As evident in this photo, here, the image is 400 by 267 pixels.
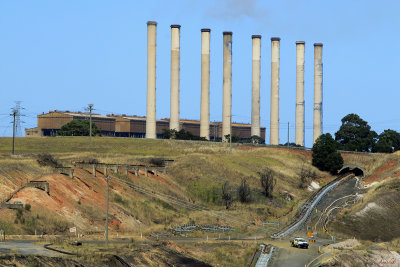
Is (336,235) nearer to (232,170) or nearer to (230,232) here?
(230,232)

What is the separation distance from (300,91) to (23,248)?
127258mm

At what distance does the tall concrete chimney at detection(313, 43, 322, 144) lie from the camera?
176 m

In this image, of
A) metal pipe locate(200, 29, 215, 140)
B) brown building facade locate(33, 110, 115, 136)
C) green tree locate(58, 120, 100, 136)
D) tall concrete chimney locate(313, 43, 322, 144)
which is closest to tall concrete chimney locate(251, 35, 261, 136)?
metal pipe locate(200, 29, 215, 140)

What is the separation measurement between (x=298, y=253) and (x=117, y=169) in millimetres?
36497

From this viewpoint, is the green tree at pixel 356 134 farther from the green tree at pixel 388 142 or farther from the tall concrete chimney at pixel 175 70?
the tall concrete chimney at pixel 175 70

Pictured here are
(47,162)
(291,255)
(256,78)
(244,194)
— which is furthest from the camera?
(256,78)

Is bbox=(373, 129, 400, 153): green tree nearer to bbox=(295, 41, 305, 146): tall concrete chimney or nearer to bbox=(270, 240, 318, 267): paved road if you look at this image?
bbox=(295, 41, 305, 146): tall concrete chimney

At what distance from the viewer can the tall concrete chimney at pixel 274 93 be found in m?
172

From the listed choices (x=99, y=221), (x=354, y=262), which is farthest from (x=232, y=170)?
(x=354, y=262)

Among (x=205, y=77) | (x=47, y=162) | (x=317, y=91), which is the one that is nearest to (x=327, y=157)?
(x=317, y=91)

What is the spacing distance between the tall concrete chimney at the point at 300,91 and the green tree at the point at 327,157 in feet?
85.5

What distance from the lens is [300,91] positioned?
176500mm

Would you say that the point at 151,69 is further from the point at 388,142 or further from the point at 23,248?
the point at 23,248

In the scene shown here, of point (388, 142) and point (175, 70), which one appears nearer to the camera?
point (175, 70)
